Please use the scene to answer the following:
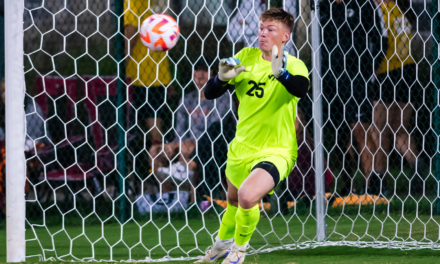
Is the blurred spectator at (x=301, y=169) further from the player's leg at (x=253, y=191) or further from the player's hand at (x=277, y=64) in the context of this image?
the player's hand at (x=277, y=64)

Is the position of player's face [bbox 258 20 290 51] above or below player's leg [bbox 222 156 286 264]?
above

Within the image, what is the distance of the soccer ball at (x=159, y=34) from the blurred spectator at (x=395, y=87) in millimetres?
2127

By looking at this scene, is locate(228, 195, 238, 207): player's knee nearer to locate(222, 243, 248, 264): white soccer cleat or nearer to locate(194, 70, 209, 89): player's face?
locate(222, 243, 248, 264): white soccer cleat

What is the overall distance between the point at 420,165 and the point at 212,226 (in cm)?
231

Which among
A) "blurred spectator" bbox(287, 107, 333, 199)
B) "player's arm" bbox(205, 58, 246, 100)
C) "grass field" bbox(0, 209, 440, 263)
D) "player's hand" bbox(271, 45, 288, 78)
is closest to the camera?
"player's hand" bbox(271, 45, 288, 78)

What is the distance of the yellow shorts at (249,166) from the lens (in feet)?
8.70

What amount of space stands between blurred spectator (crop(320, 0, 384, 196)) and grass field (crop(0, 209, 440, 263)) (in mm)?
736

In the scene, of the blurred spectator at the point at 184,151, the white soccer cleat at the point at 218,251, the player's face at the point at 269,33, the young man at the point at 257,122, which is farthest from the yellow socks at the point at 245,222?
the blurred spectator at the point at 184,151

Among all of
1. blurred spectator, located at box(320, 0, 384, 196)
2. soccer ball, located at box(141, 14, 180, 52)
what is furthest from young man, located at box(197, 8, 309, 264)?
blurred spectator, located at box(320, 0, 384, 196)

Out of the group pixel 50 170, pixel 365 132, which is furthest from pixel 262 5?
pixel 50 170

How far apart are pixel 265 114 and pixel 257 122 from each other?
6cm

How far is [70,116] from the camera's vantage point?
6.18 metres

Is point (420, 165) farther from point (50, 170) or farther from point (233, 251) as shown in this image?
point (50, 170)

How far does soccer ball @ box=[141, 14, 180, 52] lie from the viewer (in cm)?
321
